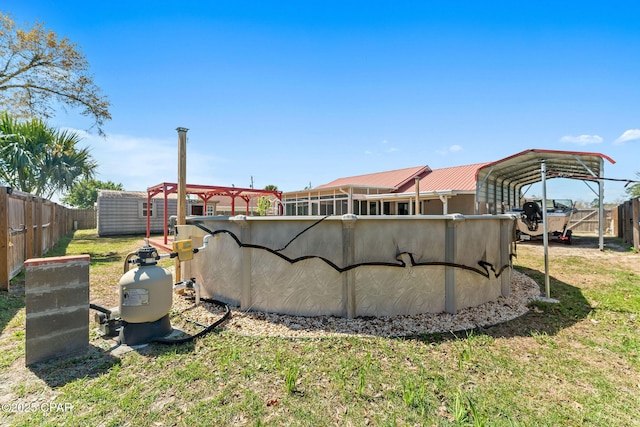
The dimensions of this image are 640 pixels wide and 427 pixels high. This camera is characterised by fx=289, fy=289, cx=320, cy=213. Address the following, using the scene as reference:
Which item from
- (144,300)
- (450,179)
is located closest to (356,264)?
(144,300)

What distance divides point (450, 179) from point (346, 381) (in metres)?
17.6

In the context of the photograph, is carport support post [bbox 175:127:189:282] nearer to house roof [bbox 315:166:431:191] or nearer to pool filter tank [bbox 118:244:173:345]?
pool filter tank [bbox 118:244:173:345]

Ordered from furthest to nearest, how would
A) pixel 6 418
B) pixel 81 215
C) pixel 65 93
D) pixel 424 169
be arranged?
1. pixel 81 215
2. pixel 424 169
3. pixel 65 93
4. pixel 6 418

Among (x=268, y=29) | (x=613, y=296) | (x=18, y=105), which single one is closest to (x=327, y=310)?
(x=613, y=296)

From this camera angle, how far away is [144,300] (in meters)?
3.25

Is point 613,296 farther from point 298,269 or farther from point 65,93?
point 65,93

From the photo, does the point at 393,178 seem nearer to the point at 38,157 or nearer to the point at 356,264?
the point at 356,264

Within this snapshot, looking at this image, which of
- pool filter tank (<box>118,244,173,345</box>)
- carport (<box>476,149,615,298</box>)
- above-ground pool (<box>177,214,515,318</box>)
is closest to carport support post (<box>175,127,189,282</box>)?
above-ground pool (<box>177,214,515,318</box>)

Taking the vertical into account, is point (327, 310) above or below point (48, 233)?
below

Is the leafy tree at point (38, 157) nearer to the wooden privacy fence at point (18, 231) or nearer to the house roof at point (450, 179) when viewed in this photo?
the wooden privacy fence at point (18, 231)

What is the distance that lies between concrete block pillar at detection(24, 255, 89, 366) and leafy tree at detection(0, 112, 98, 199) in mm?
20413

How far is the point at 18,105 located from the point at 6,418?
18.7 metres

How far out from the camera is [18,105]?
14.2 meters

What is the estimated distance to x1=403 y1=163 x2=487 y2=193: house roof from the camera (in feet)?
53.9
